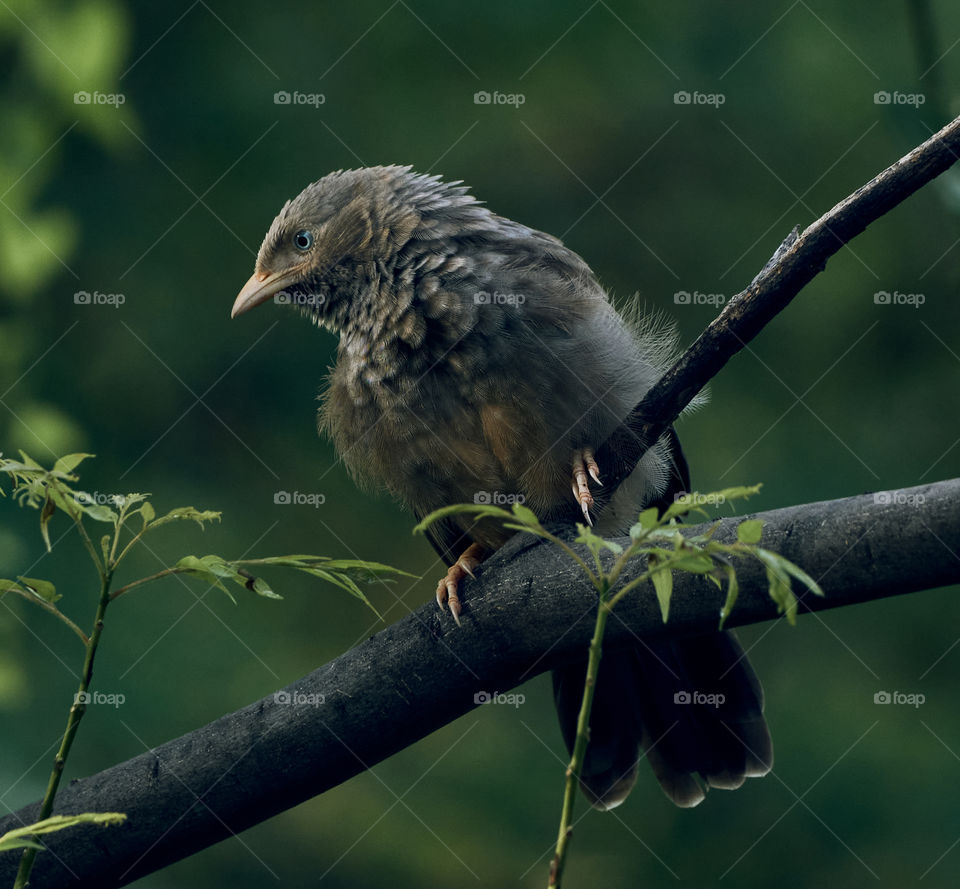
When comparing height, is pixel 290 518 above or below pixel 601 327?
below

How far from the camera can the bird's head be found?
4059mm

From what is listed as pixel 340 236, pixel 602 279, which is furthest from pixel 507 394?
pixel 602 279

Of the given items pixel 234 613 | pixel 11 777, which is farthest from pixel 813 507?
pixel 234 613

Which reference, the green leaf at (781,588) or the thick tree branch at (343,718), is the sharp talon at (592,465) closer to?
the thick tree branch at (343,718)

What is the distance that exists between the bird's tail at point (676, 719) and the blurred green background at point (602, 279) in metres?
1.88

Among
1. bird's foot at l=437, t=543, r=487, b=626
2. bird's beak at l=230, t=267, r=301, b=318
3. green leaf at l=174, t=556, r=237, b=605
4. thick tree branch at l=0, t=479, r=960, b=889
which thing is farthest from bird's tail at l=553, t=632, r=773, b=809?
green leaf at l=174, t=556, r=237, b=605

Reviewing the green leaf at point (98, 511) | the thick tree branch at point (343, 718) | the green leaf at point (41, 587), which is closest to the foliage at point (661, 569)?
the green leaf at point (98, 511)

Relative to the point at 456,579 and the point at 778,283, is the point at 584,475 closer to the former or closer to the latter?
the point at 456,579

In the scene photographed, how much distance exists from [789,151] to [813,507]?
478 cm

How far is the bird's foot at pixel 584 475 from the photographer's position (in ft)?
11.0

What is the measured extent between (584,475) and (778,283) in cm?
108

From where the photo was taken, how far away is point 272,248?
4.42 m

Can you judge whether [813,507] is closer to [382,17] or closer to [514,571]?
[514,571]

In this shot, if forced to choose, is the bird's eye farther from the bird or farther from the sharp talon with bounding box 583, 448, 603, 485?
the sharp talon with bounding box 583, 448, 603, 485
